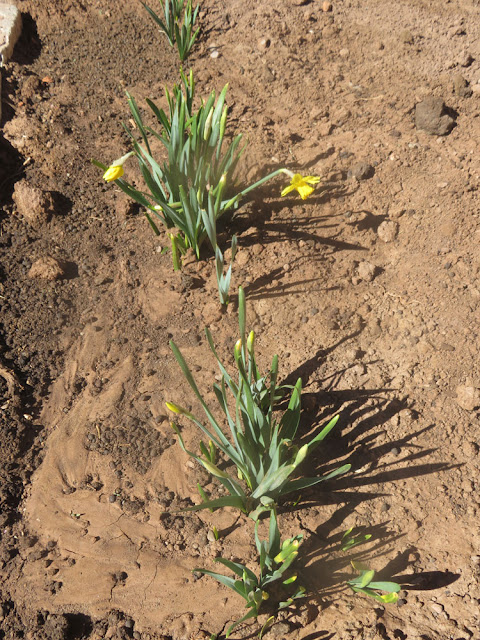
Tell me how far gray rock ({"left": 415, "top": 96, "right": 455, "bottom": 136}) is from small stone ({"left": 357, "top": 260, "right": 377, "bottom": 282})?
0.99m

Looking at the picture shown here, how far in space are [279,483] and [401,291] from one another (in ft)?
4.14

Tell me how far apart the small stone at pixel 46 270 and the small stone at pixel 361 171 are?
1644 millimetres

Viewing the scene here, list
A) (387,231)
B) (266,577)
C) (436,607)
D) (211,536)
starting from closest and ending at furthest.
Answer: (266,577)
(436,607)
(211,536)
(387,231)

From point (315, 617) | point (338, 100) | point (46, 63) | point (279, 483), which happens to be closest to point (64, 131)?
point (46, 63)

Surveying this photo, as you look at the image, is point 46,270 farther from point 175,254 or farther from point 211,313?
point 211,313

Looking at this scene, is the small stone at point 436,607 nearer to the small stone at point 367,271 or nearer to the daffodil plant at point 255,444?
the daffodil plant at point 255,444

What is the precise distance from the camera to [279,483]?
1.80 metres

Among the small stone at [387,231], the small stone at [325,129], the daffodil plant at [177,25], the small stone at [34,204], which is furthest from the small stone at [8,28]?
the small stone at [387,231]

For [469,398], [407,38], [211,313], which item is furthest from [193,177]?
[407,38]

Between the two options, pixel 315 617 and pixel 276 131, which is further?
pixel 276 131

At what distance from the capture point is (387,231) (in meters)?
2.79

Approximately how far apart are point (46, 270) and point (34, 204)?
448 mm

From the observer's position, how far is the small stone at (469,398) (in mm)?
2261

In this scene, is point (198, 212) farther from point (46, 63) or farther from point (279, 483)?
point (46, 63)
